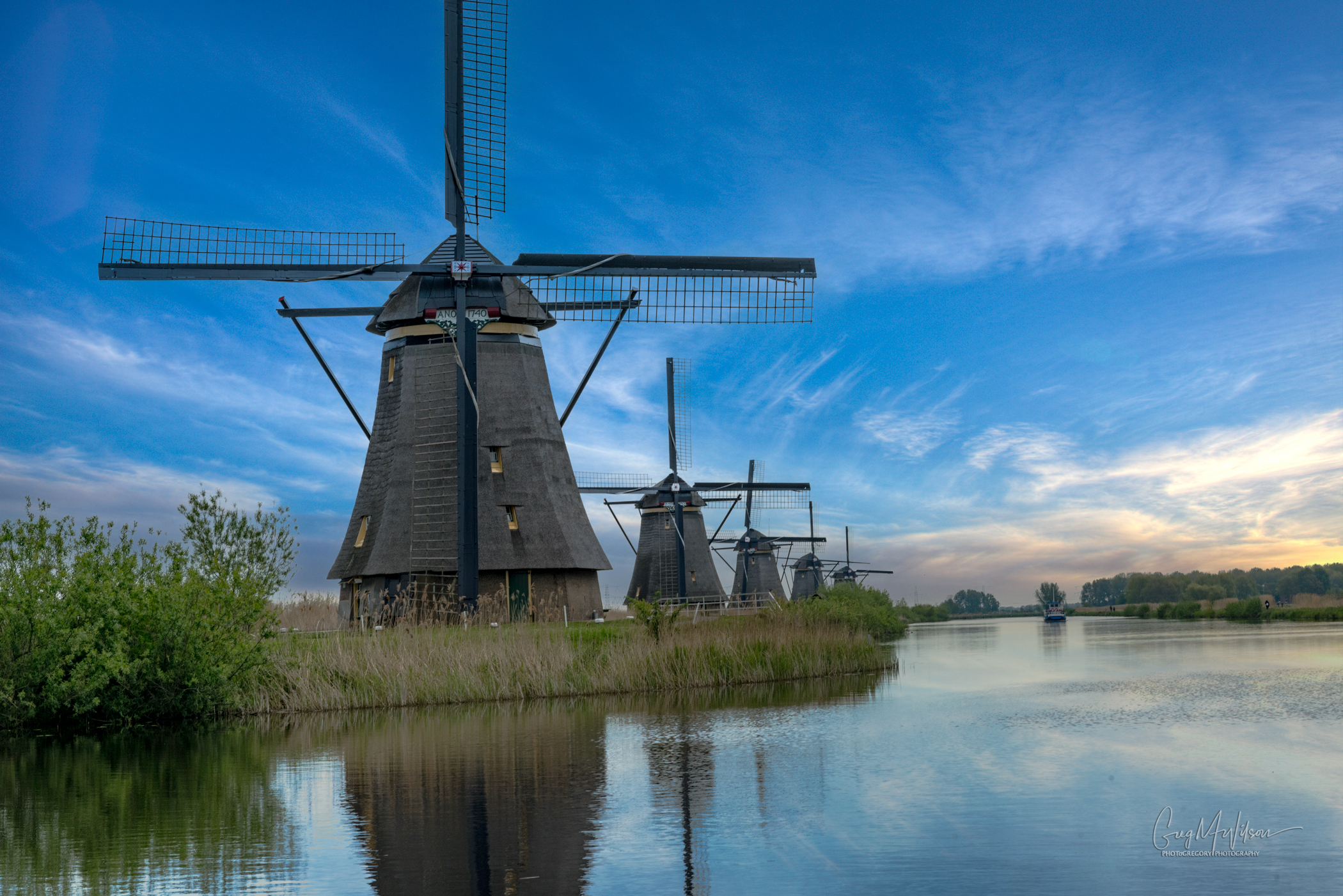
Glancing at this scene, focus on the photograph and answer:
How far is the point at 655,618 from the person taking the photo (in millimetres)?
19484

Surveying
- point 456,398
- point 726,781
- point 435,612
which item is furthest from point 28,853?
point 456,398

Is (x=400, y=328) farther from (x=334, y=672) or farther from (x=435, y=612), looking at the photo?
(x=334, y=672)

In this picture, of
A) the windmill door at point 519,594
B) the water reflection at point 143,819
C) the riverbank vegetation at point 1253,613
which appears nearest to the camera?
the water reflection at point 143,819

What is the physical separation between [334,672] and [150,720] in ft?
8.35

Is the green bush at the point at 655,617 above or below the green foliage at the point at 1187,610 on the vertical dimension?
above

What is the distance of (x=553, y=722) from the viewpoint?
1322 centimetres

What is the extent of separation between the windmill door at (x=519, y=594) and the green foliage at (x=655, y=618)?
343 centimetres

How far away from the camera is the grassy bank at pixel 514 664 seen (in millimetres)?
15805

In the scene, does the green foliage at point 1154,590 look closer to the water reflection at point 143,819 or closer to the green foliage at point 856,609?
the green foliage at point 856,609

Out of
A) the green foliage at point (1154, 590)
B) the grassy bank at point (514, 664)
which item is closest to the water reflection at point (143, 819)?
the grassy bank at point (514, 664)

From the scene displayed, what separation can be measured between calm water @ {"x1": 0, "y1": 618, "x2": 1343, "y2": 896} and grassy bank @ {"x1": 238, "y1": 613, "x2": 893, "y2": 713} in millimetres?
861

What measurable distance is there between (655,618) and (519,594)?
14.4 ft

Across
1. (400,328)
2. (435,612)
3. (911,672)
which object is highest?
(400,328)
